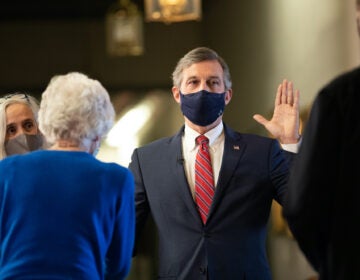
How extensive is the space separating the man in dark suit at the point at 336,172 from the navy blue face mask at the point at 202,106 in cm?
137

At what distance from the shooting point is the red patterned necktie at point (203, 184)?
4512 millimetres

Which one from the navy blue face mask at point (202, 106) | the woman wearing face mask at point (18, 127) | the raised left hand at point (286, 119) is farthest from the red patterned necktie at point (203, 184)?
the woman wearing face mask at point (18, 127)

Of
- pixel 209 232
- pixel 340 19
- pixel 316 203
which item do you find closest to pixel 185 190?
pixel 209 232

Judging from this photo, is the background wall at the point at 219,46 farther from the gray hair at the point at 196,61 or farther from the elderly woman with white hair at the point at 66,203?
the elderly woman with white hair at the point at 66,203

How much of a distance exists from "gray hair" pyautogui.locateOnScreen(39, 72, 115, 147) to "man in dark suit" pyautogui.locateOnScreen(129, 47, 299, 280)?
0.81 metres

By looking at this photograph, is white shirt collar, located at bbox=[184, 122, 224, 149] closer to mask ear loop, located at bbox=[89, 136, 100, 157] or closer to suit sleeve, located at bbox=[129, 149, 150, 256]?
suit sleeve, located at bbox=[129, 149, 150, 256]

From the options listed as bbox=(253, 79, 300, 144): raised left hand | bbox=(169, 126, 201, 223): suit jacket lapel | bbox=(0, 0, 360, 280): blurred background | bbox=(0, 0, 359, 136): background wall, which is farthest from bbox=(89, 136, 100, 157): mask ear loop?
bbox=(0, 0, 360, 280): blurred background

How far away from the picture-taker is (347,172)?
3219mm

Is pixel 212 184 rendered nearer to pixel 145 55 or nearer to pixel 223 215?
pixel 223 215

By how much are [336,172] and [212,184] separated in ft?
4.39

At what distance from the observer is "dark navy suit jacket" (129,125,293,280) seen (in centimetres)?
445

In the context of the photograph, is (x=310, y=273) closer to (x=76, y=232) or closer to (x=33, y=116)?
(x=33, y=116)

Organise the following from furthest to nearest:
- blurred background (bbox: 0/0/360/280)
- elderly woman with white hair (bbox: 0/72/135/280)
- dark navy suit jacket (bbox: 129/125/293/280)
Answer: blurred background (bbox: 0/0/360/280)
dark navy suit jacket (bbox: 129/125/293/280)
elderly woman with white hair (bbox: 0/72/135/280)

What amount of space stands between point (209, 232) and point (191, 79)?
710 mm
